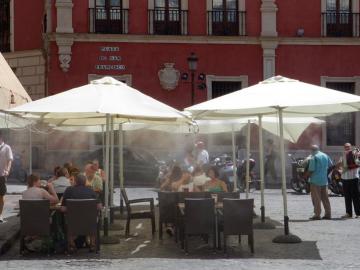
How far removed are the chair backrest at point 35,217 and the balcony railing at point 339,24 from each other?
22201 millimetres

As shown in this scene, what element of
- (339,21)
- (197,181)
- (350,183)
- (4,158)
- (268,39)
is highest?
(339,21)

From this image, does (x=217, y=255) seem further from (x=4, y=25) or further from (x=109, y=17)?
(x=4, y=25)

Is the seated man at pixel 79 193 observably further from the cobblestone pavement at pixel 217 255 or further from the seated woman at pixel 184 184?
the seated woman at pixel 184 184

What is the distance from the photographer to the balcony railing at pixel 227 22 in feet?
101

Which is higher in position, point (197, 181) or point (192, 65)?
point (192, 65)

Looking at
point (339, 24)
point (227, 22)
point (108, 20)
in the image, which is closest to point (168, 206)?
point (108, 20)

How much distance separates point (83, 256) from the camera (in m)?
10.7

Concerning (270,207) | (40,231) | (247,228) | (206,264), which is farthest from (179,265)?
(270,207)

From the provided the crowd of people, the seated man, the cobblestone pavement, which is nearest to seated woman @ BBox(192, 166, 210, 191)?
the crowd of people

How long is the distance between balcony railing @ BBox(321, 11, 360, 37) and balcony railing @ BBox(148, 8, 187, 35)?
215 inches

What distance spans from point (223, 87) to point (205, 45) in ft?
5.79

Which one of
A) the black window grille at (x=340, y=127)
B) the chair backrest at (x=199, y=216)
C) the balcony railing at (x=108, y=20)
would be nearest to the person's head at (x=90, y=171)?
the chair backrest at (x=199, y=216)

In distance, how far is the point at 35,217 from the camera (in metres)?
10.8

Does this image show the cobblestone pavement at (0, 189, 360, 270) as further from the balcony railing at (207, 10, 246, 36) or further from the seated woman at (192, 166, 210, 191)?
the balcony railing at (207, 10, 246, 36)
